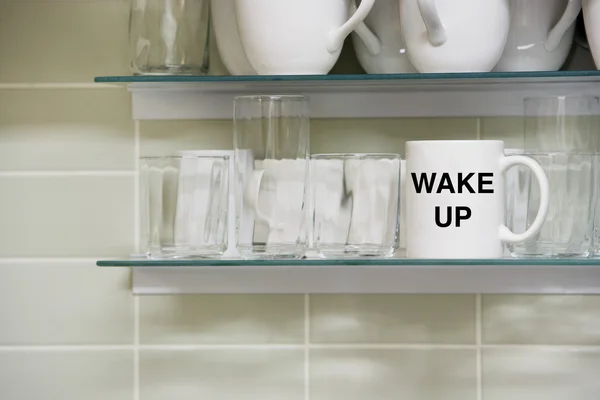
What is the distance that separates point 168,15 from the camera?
→ 0.93 m

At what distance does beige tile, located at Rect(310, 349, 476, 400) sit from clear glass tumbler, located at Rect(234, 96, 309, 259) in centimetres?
20

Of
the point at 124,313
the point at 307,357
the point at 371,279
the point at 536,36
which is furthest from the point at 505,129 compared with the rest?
the point at 124,313

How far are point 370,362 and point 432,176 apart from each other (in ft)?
0.90

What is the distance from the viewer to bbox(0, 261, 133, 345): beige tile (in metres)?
1.01

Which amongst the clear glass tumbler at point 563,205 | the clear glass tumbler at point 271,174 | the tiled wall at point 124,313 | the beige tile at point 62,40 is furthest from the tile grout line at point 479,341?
the beige tile at point 62,40

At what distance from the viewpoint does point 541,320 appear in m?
1.00

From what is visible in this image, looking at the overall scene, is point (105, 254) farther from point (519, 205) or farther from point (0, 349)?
point (519, 205)

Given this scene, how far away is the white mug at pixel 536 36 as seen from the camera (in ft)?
2.93

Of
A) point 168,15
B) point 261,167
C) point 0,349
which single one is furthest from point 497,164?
point 0,349

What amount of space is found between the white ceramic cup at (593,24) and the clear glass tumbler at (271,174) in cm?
29

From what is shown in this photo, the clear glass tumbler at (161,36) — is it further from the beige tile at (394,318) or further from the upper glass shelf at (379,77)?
the beige tile at (394,318)

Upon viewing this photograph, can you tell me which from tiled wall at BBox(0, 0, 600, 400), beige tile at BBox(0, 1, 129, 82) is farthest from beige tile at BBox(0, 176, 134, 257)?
beige tile at BBox(0, 1, 129, 82)

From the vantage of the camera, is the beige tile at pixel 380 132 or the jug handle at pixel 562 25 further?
the beige tile at pixel 380 132

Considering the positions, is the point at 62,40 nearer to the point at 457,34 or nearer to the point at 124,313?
the point at 124,313
